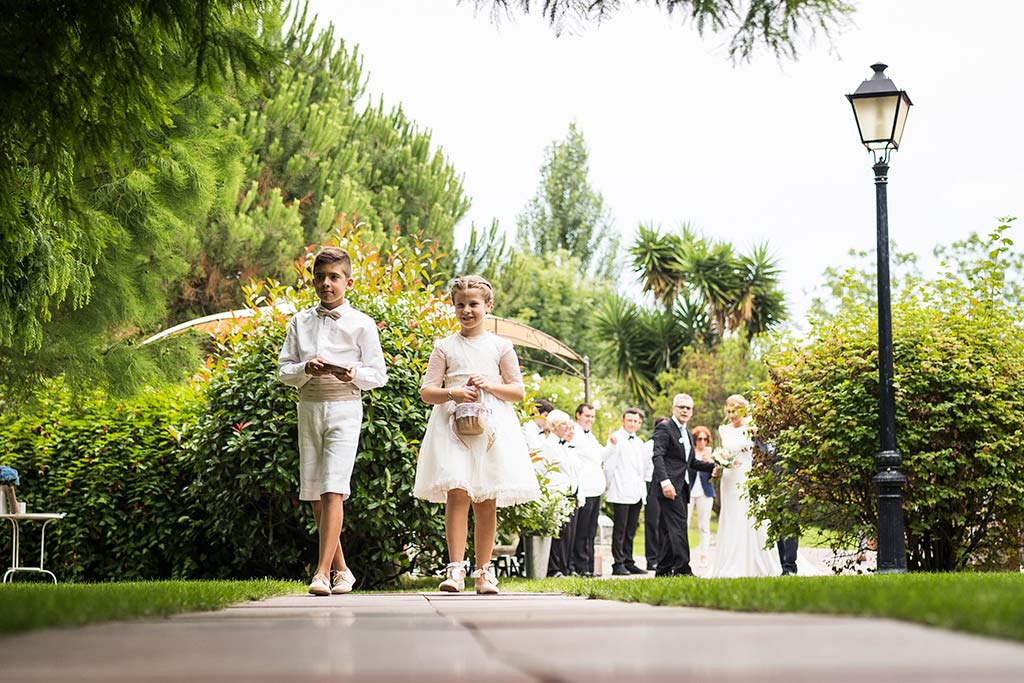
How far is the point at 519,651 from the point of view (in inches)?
128

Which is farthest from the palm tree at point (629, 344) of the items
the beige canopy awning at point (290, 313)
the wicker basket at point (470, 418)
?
the wicker basket at point (470, 418)

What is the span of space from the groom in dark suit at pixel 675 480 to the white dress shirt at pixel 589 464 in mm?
1245

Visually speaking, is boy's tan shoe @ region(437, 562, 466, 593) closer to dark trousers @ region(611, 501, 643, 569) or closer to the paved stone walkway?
the paved stone walkway

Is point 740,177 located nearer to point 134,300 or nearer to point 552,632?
point 134,300

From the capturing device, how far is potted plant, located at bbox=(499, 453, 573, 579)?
433 inches

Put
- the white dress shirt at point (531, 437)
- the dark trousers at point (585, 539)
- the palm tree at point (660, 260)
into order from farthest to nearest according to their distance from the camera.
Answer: the palm tree at point (660, 260) → the dark trousers at point (585, 539) → the white dress shirt at point (531, 437)

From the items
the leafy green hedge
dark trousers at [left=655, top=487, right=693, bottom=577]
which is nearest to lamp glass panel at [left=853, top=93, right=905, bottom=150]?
dark trousers at [left=655, top=487, right=693, bottom=577]

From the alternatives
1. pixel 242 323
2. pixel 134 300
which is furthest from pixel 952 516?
pixel 134 300

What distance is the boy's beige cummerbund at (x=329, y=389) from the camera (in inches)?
307

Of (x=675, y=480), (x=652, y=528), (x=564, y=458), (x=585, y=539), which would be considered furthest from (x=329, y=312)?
(x=652, y=528)

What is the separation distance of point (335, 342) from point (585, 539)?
28.1 ft

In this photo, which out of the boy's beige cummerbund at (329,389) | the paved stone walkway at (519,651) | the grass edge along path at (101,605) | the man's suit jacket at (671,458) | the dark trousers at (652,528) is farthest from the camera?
the dark trousers at (652,528)

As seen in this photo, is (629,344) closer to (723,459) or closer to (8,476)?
(723,459)

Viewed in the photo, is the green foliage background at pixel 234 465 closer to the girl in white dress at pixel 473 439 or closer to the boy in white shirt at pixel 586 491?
the girl in white dress at pixel 473 439
